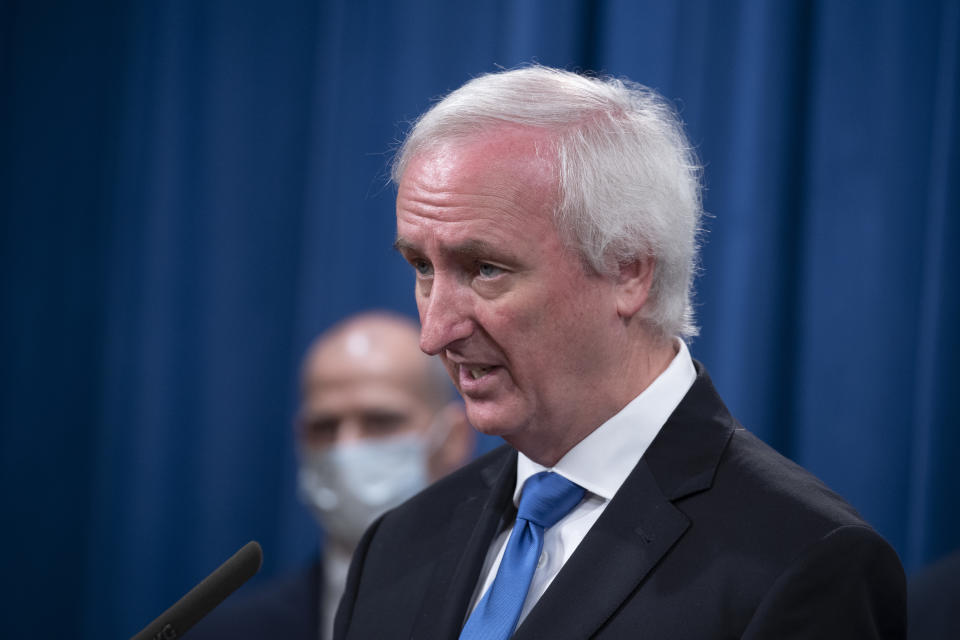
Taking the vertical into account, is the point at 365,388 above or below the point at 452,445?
above

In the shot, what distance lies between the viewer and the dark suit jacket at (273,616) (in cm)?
282

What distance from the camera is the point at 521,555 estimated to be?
1299mm

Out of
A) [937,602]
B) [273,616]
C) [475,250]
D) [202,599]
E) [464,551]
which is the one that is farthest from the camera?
[273,616]

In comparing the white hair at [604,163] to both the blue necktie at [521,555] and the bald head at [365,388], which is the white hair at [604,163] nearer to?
the blue necktie at [521,555]

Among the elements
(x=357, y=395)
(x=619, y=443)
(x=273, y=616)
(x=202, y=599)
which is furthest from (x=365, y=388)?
(x=202, y=599)

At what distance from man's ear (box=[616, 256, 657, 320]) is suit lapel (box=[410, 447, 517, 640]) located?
0.27 m

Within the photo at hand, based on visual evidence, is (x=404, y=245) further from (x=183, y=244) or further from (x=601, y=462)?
(x=183, y=244)

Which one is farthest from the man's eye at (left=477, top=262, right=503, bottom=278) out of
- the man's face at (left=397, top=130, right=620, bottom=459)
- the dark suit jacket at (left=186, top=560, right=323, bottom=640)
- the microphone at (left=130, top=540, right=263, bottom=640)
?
the dark suit jacket at (left=186, top=560, right=323, bottom=640)

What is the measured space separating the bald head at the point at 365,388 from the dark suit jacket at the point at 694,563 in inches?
58.5

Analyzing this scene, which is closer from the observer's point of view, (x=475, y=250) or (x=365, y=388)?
Result: (x=475, y=250)

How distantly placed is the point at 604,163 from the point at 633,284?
156 mm

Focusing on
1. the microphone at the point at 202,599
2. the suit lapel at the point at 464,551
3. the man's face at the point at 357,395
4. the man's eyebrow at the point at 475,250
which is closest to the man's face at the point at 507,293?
the man's eyebrow at the point at 475,250

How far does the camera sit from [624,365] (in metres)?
1.34

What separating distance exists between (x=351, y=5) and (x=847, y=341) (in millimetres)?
1769
